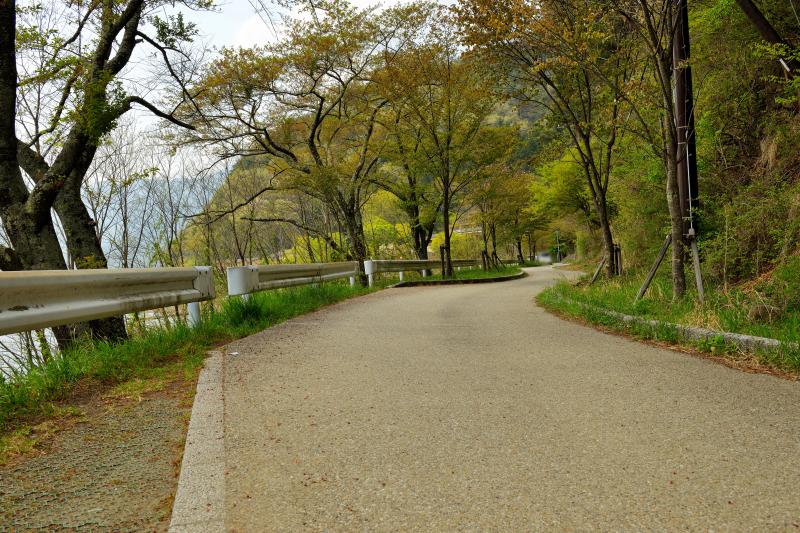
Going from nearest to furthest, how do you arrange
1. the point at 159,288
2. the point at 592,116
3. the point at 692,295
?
the point at 159,288
the point at 692,295
the point at 592,116

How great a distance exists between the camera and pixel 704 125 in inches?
333

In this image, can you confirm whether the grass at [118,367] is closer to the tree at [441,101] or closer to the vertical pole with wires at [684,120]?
the vertical pole with wires at [684,120]

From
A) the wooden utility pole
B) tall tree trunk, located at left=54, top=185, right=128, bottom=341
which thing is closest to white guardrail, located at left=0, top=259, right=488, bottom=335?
tall tree trunk, located at left=54, top=185, right=128, bottom=341

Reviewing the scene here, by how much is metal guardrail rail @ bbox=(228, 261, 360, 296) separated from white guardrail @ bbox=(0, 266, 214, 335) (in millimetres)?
1149

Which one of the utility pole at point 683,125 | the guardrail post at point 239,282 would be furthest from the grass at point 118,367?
the utility pole at point 683,125

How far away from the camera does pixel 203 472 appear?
2.24 m

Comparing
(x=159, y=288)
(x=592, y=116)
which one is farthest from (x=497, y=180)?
(x=159, y=288)

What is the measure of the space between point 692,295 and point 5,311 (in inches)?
282

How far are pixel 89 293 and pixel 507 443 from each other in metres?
3.65

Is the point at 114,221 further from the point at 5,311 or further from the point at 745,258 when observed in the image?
the point at 745,258

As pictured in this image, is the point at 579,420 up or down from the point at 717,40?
down

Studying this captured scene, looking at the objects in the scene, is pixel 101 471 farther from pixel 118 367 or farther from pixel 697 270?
pixel 697 270

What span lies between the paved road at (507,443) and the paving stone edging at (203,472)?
5cm

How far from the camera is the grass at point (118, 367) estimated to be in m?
3.08
